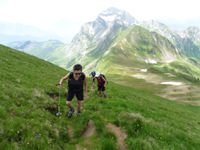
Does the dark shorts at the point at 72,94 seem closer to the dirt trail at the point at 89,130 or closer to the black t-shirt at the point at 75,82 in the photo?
the black t-shirt at the point at 75,82

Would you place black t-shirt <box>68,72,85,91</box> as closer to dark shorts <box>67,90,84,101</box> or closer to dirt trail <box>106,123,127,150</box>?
dark shorts <box>67,90,84,101</box>

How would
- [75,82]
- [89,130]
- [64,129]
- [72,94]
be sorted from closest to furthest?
[64,129] < [89,130] < [75,82] < [72,94]

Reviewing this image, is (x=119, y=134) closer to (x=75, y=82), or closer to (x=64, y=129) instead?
(x=64, y=129)

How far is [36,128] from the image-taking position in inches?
613

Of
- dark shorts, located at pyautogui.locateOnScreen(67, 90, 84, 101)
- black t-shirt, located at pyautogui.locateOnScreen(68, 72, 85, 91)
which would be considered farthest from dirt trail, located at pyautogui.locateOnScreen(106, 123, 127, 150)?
black t-shirt, located at pyautogui.locateOnScreen(68, 72, 85, 91)

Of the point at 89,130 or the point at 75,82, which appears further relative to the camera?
the point at 75,82

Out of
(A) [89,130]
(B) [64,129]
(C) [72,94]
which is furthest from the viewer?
(C) [72,94]

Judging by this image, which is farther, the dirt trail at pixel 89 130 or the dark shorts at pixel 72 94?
the dark shorts at pixel 72 94

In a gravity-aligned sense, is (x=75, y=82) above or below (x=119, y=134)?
above

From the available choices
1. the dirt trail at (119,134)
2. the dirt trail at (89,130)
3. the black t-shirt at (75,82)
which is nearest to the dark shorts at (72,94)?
the black t-shirt at (75,82)

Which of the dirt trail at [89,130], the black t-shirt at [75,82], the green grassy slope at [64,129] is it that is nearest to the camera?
the green grassy slope at [64,129]

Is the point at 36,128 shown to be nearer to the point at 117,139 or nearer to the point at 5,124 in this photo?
the point at 5,124

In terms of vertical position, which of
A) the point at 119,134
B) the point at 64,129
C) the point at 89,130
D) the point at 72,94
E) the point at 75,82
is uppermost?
the point at 75,82

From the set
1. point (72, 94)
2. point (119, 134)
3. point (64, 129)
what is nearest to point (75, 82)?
point (72, 94)
